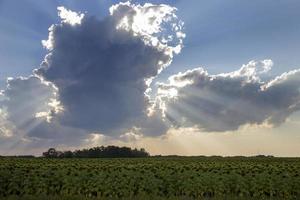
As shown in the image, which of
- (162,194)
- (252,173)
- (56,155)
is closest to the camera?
(162,194)

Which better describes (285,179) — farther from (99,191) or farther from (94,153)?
(94,153)

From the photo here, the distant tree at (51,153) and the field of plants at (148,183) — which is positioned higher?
the distant tree at (51,153)

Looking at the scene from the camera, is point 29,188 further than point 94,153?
No

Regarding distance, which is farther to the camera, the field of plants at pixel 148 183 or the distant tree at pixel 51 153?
the distant tree at pixel 51 153

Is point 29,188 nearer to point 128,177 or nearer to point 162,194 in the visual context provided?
point 128,177

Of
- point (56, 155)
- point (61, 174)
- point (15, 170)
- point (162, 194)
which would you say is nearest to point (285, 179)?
point (162, 194)

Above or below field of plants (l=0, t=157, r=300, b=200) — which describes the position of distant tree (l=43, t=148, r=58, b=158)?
above

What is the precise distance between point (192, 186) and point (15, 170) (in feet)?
32.6

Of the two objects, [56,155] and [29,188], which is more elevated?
[56,155]

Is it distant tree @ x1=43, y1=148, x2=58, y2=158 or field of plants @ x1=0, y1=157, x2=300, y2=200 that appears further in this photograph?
distant tree @ x1=43, y1=148, x2=58, y2=158

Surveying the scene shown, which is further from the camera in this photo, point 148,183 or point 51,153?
point 51,153

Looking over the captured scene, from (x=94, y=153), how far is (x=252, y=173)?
135 metres

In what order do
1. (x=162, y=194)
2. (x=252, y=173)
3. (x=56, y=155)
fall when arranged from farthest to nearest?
(x=56, y=155) < (x=252, y=173) < (x=162, y=194)

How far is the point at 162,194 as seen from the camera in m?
28.0
